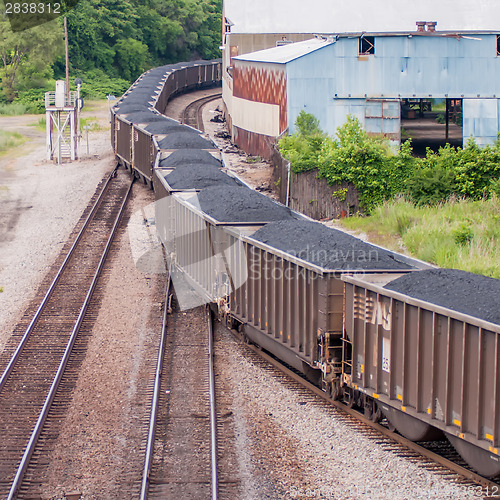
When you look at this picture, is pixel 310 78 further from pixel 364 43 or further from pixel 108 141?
pixel 108 141

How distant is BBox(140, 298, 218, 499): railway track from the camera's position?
1005 cm

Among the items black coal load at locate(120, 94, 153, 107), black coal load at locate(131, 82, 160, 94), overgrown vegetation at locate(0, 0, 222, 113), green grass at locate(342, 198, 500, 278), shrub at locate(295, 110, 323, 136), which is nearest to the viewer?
green grass at locate(342, 198, 500, 278)

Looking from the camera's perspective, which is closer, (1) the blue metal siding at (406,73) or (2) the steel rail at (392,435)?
(2) the steel rail at (392,435)

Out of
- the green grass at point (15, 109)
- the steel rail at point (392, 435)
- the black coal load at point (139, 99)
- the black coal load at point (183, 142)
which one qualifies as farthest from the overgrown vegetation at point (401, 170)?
the green grass at point (15, 109)

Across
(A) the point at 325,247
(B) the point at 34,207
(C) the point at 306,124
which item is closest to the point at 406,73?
(C) the point at 306,124

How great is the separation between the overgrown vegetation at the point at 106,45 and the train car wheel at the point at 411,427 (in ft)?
201

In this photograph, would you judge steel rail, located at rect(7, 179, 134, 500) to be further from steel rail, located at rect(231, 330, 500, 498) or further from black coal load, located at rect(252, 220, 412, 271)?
black coal load, located at rect(252, 220, 412, 271)

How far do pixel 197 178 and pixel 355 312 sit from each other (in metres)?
9.50

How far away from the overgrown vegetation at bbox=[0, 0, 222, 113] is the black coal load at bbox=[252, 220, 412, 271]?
5764 cm

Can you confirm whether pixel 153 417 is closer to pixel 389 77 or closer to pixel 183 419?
pixel 183 419

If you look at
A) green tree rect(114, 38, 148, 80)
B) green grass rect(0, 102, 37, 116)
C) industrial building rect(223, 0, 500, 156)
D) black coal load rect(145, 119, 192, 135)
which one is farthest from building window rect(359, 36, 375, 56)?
green tree rect(114, 38, 148, 80)

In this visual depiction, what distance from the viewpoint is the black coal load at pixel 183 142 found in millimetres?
27312

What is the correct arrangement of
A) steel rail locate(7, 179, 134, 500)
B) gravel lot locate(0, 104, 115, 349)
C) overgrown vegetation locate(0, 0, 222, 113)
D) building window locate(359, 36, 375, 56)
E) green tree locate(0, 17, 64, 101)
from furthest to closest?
overgrown vegetation locate(0, 0, 222, 113)
green tree locate(0, 17, 64, 101)
building window locate(359, 36, 375, 56)
gravel lot locate(0, 104, 115, 349)
steel rail locate(7, 179, 134, 500)

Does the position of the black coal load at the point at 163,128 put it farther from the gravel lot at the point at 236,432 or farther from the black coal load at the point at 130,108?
the gravel lot at the point at 236,432
